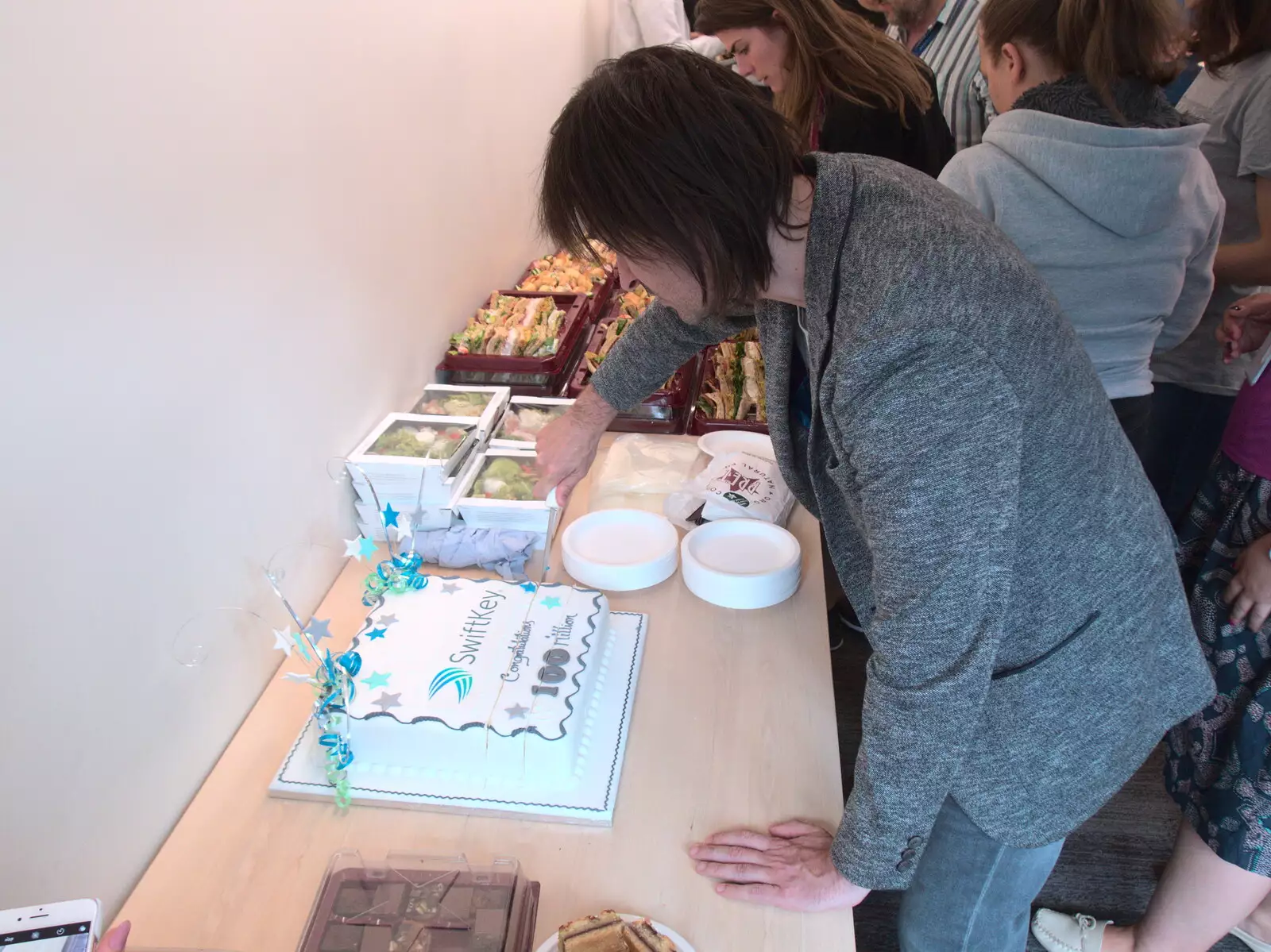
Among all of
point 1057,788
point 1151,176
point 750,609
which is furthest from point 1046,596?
point 1151,176

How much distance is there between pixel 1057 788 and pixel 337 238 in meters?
1.27

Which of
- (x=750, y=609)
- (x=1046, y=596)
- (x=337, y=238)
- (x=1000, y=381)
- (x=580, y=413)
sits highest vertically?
(x=1000, y=381)

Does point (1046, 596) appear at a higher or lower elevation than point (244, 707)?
higher

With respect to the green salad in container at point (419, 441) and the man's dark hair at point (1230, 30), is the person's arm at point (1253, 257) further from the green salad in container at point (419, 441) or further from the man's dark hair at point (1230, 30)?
the green salad in container at point (419, 441)

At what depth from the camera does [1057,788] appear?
896 millimetres

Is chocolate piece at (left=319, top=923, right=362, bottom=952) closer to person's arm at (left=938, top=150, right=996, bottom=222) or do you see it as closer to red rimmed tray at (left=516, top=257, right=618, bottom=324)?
person's arm at (left=938, top=150, right=996, bottom=222)

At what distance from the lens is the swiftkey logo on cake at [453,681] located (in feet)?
3.15

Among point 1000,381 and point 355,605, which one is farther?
point 355,605

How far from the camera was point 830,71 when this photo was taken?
179 centimetres

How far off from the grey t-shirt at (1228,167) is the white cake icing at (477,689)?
1.54 meters

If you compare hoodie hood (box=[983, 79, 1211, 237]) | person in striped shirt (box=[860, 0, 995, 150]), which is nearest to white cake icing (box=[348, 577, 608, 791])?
hoodie hood (box=[983, 79, 1211, 237])

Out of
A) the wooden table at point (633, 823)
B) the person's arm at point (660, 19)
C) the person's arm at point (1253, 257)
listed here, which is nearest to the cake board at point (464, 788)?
the wooden table at point (633, 823)

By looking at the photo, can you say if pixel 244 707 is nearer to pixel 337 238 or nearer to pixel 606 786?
pixel 606 786

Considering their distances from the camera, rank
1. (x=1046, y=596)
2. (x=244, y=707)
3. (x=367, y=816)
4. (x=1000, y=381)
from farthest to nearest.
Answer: (x=244, y=707) < (x=367, y=816) < (x=1046, y=596) < (x=1000, y=381)
